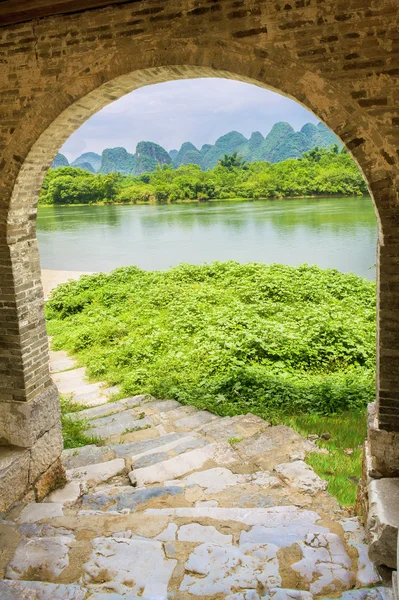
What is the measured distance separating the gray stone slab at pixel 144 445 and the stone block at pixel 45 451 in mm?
861

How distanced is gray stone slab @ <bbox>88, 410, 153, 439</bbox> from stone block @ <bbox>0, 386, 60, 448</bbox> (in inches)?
61.2

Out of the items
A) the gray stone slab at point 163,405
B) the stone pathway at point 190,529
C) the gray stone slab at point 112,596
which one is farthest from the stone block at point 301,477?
the gray stone slab at point 163,405

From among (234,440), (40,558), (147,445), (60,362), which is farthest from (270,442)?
(60,362)

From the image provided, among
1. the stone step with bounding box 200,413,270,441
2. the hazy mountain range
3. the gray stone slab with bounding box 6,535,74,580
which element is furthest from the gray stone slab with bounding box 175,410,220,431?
the hazy mountain range

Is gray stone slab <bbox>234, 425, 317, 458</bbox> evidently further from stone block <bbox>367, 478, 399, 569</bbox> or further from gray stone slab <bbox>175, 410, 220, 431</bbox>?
stone block <bbox>367, 478, 399, 569</bbox>

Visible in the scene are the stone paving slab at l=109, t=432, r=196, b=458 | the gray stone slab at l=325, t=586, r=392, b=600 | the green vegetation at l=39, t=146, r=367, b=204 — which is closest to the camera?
the gray stone slab at l=325, t=586, r=392, b=600

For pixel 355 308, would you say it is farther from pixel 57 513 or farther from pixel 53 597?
pixel 53 597

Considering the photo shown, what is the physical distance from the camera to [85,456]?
5.42 metres

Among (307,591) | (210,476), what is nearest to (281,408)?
(210,476)

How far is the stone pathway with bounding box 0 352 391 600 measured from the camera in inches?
117

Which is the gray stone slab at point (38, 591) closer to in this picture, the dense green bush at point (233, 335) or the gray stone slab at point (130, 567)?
the gray stone slab at point (130, 567)

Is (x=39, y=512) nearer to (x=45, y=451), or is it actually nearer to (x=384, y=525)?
(x=45, y=451)

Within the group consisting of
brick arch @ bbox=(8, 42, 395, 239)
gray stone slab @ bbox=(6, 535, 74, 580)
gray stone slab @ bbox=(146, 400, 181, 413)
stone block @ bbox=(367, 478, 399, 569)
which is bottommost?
gray stone slab @ bbox=(146, 400, 181, 413)

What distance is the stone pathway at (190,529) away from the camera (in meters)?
2.97
